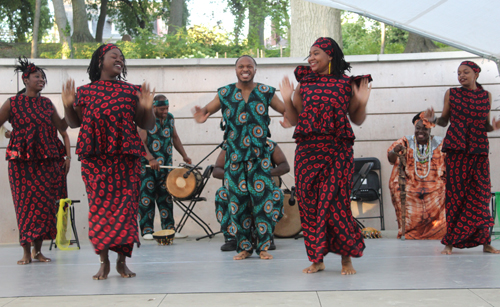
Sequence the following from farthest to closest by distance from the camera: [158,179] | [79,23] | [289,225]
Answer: [79,23]
[158,179]
[289,225]

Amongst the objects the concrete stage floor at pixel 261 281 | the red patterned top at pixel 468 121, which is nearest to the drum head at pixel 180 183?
the concrete stage floor at pixel 261 281

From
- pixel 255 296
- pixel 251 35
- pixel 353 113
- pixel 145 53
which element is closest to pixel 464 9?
pixel 353 113

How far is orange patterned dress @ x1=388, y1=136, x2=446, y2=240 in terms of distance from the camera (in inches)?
308

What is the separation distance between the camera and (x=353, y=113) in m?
4.88

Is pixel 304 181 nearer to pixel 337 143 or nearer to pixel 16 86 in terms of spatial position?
pixel 337 143

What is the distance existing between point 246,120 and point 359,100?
1329mm

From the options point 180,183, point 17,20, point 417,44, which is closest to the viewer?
point 180,183

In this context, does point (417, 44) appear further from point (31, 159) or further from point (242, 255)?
point (31, 159)

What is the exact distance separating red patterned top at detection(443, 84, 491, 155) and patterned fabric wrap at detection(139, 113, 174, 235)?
149 inches

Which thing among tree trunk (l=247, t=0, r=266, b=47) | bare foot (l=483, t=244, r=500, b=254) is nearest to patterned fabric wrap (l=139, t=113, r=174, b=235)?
bare foot (l=483, t=244, r=500, b=254)

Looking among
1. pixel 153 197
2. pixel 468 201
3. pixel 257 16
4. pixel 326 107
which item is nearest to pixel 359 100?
pixel 326 107

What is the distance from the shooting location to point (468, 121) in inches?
235

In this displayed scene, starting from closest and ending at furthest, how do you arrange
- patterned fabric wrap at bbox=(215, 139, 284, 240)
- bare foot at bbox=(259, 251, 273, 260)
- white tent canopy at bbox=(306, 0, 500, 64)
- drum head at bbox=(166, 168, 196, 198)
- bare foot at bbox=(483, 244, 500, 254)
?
white tent canopy at bbox=(306, 0, 500, 64) → bare foot at bbox=(259, 251, 273, 260) → bare foot at bbox=(483, 244, 500, 254) → patterned fabric wrap at bbox=(215, 139, 284, 240) → drum head at bbox=(166, 168, 196, 198)

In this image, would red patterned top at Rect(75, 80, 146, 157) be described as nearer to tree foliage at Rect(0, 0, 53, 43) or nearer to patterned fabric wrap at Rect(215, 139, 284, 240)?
patterned fabric wrap at Rect(215, 139, 284, 240)
